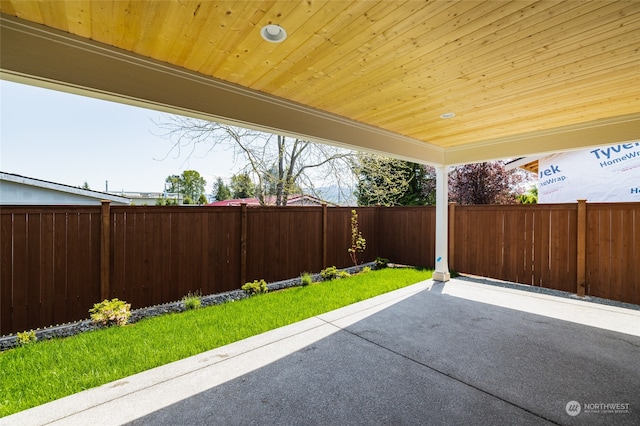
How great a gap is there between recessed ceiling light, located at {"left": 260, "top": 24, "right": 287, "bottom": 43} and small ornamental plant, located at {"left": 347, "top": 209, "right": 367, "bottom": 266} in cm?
530

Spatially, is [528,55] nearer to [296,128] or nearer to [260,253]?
[296,128]

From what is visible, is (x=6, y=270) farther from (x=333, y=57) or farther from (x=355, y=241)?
(x=355, y=241)

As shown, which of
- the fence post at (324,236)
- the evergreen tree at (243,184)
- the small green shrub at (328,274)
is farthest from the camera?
the evergreen tree at (243,184)

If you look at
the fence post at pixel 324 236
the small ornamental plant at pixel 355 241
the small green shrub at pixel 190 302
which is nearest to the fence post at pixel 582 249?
the small ornamental plant at pixel 355 241

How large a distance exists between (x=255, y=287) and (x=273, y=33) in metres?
3.96

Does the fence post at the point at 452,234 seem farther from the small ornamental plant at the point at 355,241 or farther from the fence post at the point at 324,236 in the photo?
the fence post at the point at 324,236

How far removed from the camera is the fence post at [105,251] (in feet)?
12.0

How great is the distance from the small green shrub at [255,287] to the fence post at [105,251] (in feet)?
6.30

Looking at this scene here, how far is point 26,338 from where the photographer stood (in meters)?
2.98

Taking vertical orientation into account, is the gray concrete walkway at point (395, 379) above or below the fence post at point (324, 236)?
below

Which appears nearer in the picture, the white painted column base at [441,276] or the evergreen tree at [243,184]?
the white painted column base at [441,276]

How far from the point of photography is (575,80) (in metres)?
2.65

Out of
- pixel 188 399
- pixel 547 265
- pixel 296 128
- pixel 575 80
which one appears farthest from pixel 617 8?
pixel 547 265

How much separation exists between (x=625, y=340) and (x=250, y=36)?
15.2 ft
